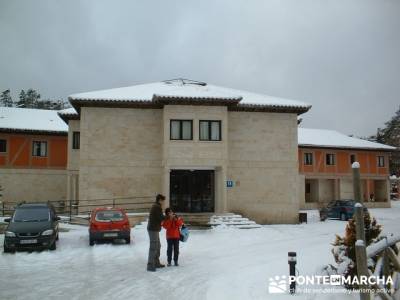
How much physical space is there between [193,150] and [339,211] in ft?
44.5

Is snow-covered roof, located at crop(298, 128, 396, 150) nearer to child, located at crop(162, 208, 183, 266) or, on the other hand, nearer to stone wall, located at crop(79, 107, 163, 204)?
stone wall, located at crop(79, 107, 163, 204)

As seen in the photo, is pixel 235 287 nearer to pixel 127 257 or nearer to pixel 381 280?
pixel 381 280

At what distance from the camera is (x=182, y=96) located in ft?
79.5

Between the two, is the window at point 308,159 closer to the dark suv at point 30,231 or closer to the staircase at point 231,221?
the staircase at point 231,221

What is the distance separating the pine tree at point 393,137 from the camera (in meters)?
64.0

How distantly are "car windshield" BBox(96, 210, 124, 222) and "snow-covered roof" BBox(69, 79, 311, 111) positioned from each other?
8631 millimetres

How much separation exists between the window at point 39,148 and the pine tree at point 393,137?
50.4 metres

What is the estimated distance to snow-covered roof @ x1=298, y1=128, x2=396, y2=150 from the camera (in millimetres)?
43562

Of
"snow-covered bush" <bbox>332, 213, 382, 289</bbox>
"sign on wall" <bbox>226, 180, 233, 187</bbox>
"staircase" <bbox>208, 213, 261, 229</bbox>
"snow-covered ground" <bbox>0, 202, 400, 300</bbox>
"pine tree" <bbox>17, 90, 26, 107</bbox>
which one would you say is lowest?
"snow-covered ground" <bbox>0, 202, 400, 300</bbox>

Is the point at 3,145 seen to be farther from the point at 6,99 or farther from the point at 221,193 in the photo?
the point at 6,99

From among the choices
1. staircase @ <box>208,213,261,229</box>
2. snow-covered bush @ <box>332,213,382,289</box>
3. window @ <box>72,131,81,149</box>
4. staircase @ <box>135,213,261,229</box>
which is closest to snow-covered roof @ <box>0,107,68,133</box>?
window @ <box>72,131,81,149</box>

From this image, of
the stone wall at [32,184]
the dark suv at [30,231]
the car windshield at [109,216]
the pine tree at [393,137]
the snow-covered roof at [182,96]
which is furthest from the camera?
the pine tree at [393,137]

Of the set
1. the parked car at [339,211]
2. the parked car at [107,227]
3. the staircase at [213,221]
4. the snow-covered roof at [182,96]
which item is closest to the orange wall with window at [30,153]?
the snow-covered roof at [182,96]

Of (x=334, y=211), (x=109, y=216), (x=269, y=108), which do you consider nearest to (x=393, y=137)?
(x=334, y=211)
